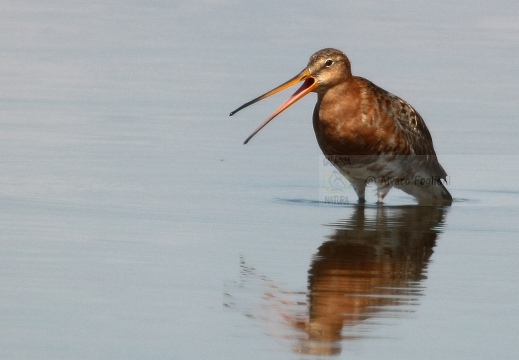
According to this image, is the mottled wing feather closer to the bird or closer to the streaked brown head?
the bird

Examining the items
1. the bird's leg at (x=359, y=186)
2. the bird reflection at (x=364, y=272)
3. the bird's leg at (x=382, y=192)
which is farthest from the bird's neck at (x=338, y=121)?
the bird reflection at (x=364, y=272)

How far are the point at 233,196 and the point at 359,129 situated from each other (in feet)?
4.01

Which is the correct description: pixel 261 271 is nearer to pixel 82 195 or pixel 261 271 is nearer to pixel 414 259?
pixel 414 259

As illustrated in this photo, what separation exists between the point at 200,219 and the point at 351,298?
2574 millimetres

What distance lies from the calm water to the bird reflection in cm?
2

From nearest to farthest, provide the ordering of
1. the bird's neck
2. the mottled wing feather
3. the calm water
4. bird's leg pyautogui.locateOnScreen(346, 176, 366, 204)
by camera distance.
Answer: the calm water < the bird's neck < bird's leg pyautogui.locateOnScreen(346, 176, 366, 204) < the mottled wing feather

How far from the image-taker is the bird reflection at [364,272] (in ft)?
23.9

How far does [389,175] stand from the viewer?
478 inches

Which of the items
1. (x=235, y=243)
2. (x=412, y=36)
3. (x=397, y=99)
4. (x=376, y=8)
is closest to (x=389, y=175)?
(x=397, y=99)

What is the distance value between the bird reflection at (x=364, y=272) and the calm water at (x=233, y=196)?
2cm

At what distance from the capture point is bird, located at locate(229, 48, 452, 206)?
11.9 m

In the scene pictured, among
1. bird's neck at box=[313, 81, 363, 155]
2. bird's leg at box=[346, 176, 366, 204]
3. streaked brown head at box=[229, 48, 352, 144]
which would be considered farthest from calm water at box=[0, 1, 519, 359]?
streaked brown head at box=[229, 48, 352, 144]

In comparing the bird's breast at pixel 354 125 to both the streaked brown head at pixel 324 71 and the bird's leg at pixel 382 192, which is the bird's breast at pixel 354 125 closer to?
the streaked brown head at pixel 324 71

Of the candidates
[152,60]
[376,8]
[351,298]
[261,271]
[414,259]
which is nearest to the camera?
[351,298]
